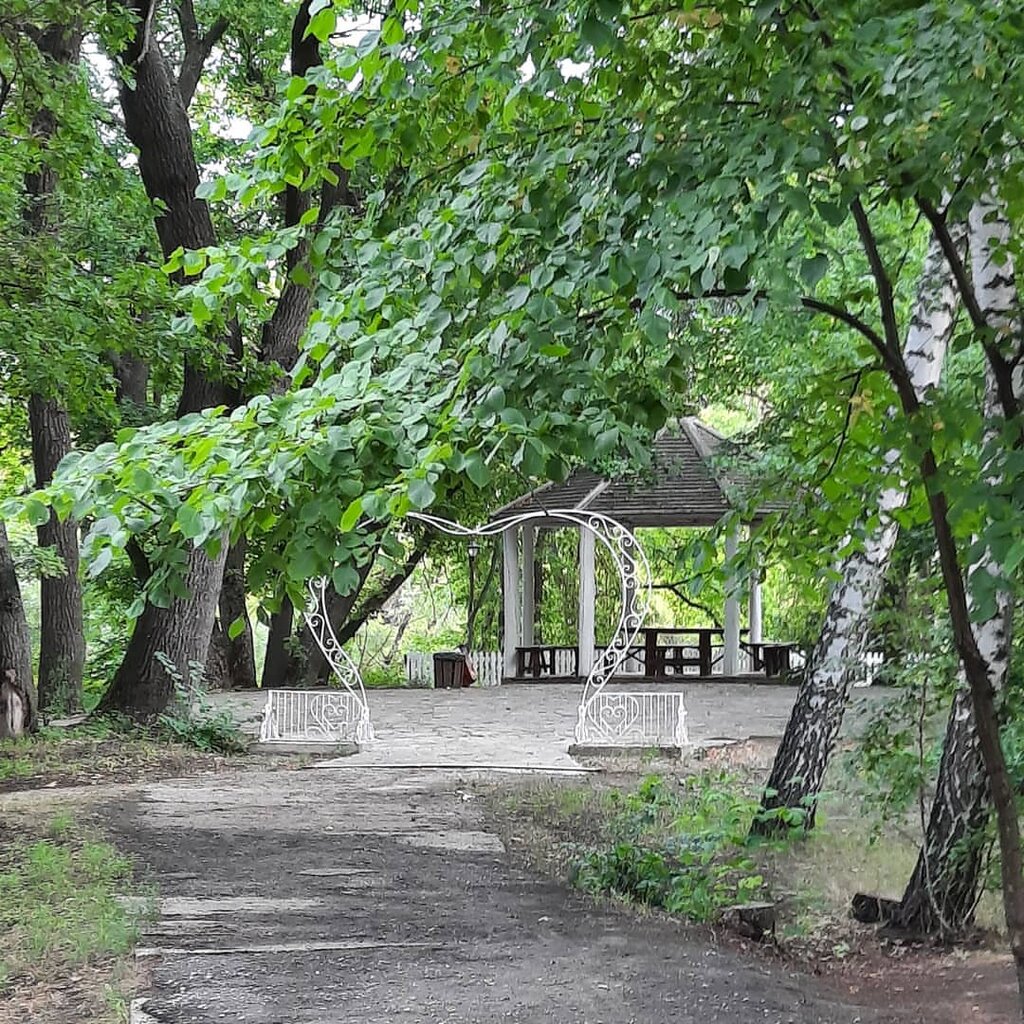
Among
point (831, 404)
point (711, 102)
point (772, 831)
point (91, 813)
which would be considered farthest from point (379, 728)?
point (711, 102)

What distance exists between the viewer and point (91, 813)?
852cm

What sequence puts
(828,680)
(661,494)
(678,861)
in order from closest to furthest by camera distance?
(678,861)
(828,680)
(661,494)

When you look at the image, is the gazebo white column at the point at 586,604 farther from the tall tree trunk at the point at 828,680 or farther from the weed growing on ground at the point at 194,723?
the tall tree trunk at the point at 828,680

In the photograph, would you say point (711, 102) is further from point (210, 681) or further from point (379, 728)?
point (210, 681)

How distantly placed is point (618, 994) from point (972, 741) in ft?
6.42

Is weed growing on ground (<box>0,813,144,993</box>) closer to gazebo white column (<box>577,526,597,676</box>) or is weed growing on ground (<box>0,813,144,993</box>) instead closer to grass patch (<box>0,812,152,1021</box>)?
grass patch (<box>0,812,152,1021</box>)

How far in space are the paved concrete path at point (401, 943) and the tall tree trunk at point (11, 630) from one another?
3.48 meters

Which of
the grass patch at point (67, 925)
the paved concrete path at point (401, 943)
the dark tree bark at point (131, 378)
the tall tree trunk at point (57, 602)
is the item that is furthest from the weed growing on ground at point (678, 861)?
the dark tree bark at point (131, 378)

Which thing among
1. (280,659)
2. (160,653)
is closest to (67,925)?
(160,653)

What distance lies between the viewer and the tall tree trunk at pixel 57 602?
42.2ft

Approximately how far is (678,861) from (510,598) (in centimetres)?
1369

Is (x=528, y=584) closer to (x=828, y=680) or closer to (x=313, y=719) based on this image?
(x=313, y=719)

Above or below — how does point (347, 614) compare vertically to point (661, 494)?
below

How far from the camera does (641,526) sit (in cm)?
2042
